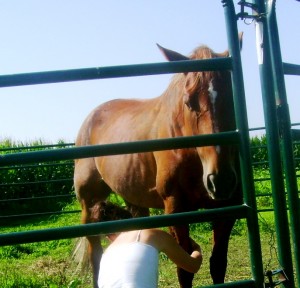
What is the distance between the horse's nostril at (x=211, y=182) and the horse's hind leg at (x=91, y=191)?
2.64 m

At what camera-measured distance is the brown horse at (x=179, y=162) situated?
308 centimetres

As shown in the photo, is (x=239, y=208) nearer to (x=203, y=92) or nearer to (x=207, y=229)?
(x=203, y=92)

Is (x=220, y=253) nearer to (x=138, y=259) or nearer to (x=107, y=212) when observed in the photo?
(x=107, y=212)

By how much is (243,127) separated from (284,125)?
0.16m

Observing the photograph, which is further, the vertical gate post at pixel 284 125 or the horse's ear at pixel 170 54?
the horse's ear at pixel 170 54

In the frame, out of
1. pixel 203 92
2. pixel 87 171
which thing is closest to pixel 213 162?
pixel 203 92

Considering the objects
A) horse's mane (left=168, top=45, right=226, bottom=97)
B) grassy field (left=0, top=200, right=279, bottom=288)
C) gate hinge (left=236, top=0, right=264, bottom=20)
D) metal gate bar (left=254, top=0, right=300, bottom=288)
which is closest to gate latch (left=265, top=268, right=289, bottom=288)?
metal gate bar (left=254, top=0, right=300, bottom=288)

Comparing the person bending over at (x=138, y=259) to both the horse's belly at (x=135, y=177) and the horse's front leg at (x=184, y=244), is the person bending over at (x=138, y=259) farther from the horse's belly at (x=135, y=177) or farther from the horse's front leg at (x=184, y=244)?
the horse's belly at (x=135, y=177)

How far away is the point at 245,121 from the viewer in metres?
1.96

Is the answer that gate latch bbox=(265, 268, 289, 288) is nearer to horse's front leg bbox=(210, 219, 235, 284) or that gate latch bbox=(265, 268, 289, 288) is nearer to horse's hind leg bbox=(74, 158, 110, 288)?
horse's front leg bbox=(210, 219, 235, 284)

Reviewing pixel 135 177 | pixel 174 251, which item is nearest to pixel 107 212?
pixel 174 251

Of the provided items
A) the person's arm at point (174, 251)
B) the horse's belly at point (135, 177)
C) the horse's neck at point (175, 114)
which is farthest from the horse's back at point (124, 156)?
the person's arm at point (174, 251)

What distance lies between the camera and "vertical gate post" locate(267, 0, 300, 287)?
2014 millimetres

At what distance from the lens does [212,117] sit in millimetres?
3145
